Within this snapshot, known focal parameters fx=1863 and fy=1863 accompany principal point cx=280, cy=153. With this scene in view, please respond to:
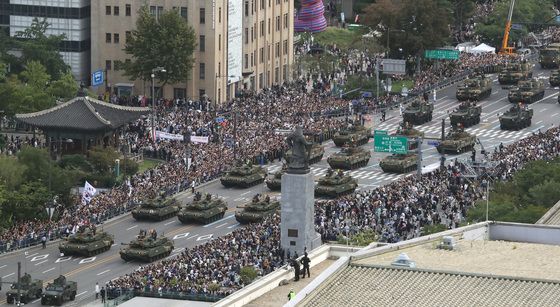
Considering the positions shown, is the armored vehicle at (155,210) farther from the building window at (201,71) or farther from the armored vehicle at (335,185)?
the building window at (201,71)

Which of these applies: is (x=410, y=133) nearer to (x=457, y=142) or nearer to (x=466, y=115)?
(x=457, y=142)

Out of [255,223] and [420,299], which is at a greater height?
[420,299]

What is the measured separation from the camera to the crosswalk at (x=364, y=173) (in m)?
144

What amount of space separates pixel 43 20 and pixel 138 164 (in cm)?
3659

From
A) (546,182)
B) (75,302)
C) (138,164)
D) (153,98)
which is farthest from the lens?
(153,98)

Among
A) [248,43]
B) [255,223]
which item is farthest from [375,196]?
[248,43]

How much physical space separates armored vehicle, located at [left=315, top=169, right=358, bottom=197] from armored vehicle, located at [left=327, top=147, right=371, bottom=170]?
26.8 feet

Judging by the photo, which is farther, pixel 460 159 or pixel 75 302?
pixel 460 159

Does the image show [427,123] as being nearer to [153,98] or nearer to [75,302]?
[153,98]

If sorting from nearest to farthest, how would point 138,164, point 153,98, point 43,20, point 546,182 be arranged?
point 546,182 → point 138,164 → point 153,98 → point 43,20

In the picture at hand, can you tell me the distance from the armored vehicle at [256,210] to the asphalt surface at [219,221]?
2.61ft

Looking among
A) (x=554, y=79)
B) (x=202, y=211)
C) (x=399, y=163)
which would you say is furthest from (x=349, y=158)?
(x=554, y=79)

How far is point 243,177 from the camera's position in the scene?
140 meters

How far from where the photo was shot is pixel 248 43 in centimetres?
18488
